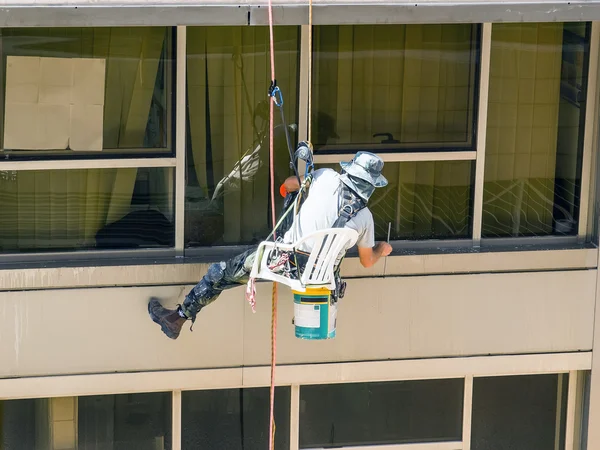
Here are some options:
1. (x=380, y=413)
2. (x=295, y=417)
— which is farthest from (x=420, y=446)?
(x=295, y=417)

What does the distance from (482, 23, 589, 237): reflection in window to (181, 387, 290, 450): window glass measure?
6.68 ft

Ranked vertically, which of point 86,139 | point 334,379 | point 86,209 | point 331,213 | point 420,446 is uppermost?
point 86,139

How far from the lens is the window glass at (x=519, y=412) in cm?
876

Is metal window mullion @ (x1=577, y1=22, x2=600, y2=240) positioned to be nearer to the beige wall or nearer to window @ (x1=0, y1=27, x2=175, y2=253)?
the beige wall

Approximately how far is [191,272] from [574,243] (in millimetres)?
2859

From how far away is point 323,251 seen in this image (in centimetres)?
724

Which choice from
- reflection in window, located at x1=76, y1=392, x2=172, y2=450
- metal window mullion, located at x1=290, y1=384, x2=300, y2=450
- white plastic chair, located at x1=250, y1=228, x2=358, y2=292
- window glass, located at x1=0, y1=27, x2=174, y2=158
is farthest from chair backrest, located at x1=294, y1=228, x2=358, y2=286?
reflection in window, located at x1=76, y1=392, x2=172, y2=450

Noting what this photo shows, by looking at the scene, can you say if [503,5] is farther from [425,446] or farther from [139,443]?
[139,443]

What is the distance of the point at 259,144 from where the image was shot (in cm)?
830

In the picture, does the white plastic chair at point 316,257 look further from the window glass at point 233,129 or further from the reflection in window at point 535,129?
the reflection in window at point 535,129

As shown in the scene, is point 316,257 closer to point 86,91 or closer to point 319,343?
point 319,343

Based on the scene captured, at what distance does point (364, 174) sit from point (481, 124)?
158 cm

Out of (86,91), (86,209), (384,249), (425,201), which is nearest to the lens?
(384,249)

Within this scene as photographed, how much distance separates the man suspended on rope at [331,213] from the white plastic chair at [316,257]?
72mm
